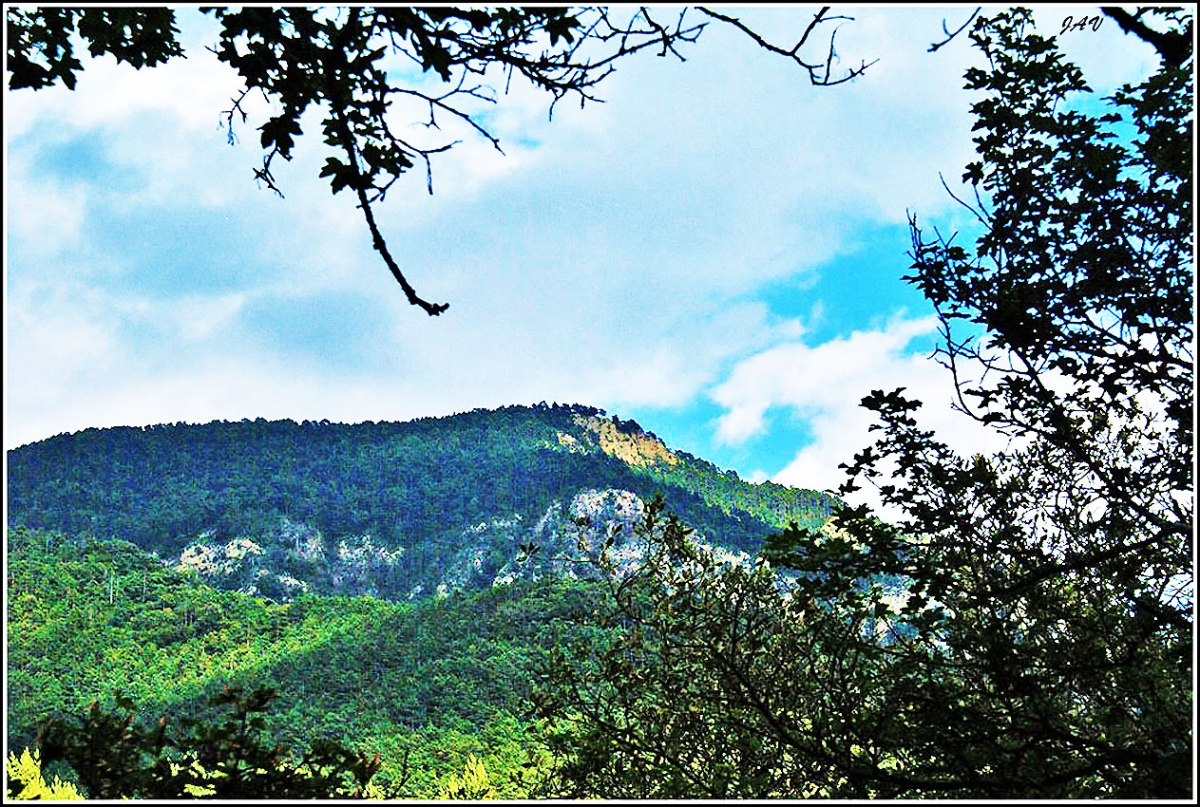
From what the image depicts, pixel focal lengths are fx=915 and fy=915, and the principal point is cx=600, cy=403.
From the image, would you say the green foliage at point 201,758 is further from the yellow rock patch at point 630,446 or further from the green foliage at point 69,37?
the yellow rock patch at point 630,446

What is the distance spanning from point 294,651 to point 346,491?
10761 mm

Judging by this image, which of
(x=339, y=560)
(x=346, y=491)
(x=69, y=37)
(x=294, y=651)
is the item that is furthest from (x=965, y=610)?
(x=346, y=491)

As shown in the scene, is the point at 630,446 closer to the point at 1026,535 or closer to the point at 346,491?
the point at 346,491

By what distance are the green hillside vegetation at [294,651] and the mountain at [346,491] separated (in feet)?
7.47

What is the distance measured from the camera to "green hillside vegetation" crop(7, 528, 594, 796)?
57.2 feet

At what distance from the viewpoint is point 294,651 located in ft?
73.6

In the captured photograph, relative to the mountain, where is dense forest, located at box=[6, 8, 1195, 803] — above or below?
below

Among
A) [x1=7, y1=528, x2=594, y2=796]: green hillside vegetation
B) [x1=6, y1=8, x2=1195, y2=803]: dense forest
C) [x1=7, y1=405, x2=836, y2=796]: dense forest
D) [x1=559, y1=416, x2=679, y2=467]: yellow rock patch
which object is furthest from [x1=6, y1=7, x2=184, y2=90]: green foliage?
[x1=559, y1=416, x2=679, y2=467]: yellow rock patch

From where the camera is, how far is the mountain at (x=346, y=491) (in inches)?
1094

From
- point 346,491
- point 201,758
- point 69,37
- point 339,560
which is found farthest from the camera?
point 346,491

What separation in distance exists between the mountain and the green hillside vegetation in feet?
7.47

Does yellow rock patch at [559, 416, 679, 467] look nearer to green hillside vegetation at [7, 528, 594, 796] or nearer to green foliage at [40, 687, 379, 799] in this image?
green hillside vegetation at [7, 528, 594, 796]

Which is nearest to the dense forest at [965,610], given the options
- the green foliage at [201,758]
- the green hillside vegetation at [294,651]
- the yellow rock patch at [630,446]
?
the green foliage at [201,758]

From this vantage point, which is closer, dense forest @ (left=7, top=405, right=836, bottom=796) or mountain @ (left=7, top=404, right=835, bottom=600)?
dense forest @ (left=7, top=405, right=836, bottom=796)
